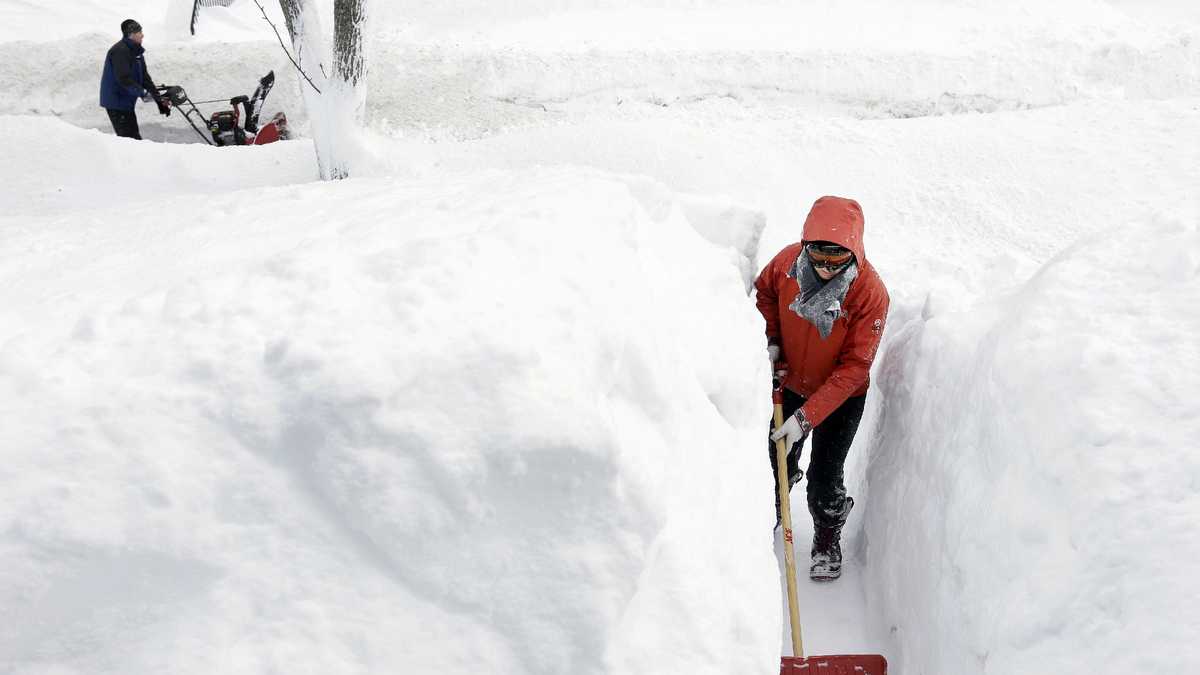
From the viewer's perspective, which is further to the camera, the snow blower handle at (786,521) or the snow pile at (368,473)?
the snow blower handle at (786,521)

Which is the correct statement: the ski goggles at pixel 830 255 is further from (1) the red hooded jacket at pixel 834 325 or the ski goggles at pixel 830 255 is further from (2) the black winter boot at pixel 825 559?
(2) the black winter boot at pixel 825 559

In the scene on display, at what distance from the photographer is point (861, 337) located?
3324 mm

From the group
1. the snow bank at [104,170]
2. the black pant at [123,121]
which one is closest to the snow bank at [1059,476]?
the snow bank at [104,170]

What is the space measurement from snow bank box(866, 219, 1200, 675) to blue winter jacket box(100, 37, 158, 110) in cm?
686

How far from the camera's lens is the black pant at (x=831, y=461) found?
353 centimetres

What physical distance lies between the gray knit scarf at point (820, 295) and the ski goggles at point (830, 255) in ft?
0.11

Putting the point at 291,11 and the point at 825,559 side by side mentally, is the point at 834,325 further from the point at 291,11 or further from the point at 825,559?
the point at 291,11

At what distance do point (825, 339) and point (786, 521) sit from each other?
0.71 m

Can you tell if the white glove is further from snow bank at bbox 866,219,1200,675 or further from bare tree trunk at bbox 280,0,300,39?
bare tree trunk at bbox 280,0,300,39

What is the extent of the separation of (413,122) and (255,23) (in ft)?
15.4

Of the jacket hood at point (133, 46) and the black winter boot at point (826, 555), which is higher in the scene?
the jacket hood at point (133, 46)

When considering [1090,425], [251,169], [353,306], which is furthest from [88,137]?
[1090,425]

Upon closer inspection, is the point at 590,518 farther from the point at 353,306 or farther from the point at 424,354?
the point at 353,306

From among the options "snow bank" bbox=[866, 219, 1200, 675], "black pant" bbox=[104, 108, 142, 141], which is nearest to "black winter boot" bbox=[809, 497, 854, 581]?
"snow bank" bbox=[866, 219, 1200, 675]
